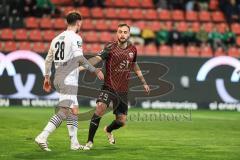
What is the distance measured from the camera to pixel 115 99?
465 inches

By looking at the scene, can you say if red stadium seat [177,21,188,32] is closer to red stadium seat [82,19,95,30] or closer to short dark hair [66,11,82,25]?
red stadium seat [82,19,95,30]

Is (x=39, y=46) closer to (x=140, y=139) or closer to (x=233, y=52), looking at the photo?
(x=233, y=52)

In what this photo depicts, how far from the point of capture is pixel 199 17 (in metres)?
29.6

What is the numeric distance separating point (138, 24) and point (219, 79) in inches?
258

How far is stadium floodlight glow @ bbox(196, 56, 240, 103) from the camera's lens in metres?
22.6

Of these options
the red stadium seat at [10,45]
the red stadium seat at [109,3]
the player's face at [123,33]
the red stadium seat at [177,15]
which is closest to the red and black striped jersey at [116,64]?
the player's face at [123,33]

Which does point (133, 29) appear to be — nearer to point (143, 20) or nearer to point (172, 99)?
point (143, 20)

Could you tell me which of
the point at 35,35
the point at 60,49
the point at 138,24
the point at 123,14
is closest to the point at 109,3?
the point at 123,14

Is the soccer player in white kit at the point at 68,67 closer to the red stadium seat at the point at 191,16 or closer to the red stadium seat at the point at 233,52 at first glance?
the red stadium seat at the point at 233,52

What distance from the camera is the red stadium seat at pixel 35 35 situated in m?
26.4

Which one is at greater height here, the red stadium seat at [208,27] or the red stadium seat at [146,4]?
the red stadium seat at [146,4]

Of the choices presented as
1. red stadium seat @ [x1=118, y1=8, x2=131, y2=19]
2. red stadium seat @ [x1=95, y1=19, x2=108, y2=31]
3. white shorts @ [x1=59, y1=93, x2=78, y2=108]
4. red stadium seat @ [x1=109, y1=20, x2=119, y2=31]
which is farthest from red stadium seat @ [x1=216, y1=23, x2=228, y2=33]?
white shorts @ [x1=59, y1=93, x2=78, y2=108]

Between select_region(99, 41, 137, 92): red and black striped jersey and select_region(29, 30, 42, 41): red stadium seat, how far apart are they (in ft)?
48.6

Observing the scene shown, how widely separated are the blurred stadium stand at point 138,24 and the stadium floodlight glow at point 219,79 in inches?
107
